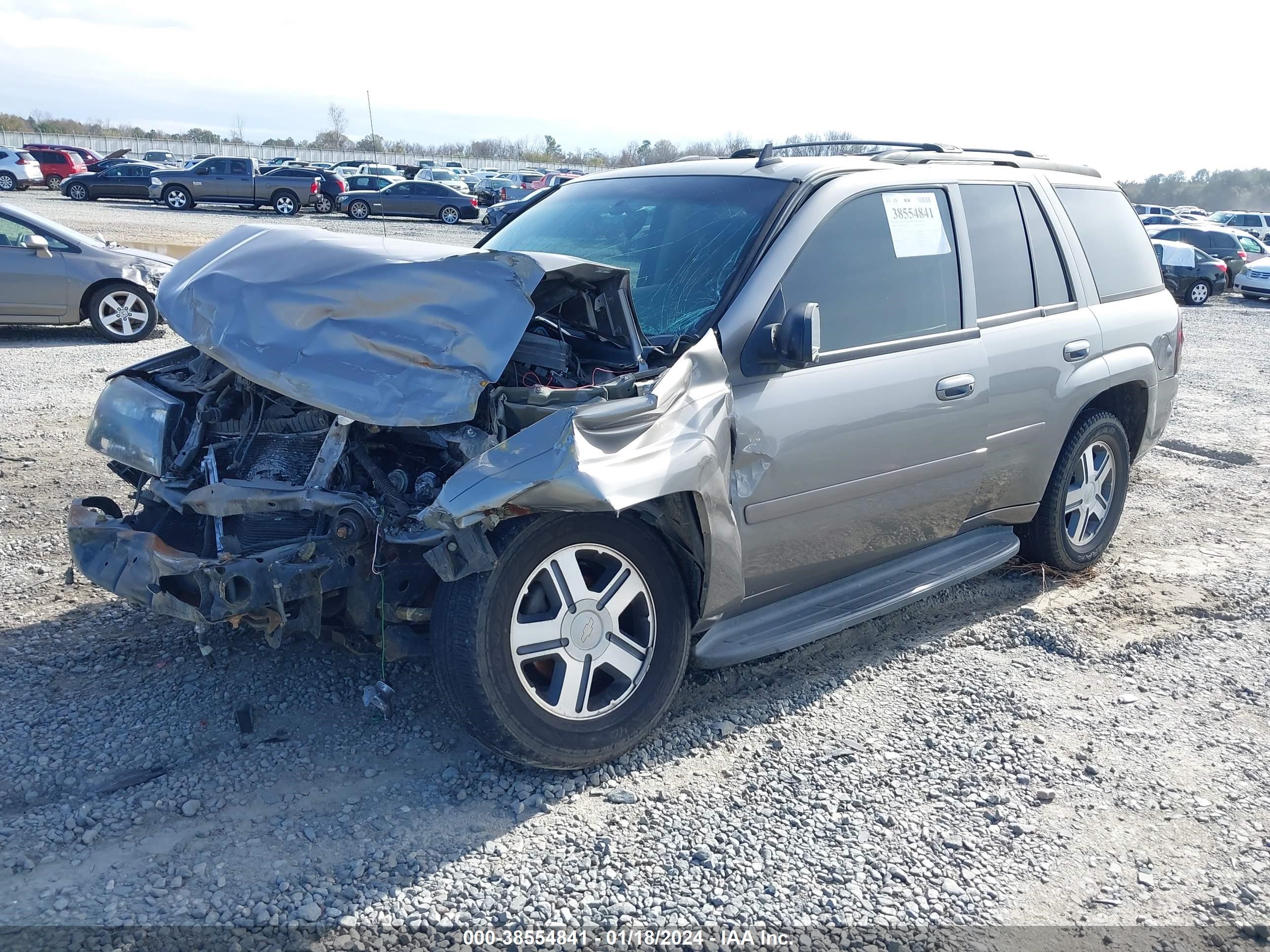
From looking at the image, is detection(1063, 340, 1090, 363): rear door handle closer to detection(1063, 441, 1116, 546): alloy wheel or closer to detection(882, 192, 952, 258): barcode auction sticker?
detection(1063, 441, 1116, 546): alloy wheel

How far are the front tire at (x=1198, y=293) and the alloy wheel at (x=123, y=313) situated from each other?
21.5m

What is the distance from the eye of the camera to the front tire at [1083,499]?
507 centimetres

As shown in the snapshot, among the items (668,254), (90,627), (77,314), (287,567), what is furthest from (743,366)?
(77,314)

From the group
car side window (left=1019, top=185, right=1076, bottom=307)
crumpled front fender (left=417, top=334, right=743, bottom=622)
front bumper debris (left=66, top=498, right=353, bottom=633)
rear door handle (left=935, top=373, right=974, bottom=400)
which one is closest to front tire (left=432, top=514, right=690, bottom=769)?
crumpled front fender (left=417, top=334, right=743, bottom=622)

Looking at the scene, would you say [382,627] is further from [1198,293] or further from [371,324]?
[1198,293]

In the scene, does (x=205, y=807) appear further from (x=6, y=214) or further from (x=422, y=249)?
(x=6, y=214)

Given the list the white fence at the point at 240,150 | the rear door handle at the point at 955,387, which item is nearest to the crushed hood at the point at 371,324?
the rear door handle at the point at 955,387

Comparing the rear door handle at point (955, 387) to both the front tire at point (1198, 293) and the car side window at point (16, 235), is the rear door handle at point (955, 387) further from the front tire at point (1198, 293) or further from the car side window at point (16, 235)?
the front tire at point (1198, 293)

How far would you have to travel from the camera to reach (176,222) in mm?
26641

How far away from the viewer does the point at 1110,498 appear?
5469mm

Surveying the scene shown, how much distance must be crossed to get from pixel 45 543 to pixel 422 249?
9.18ft

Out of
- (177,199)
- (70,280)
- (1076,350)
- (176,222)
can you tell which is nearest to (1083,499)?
(1076,350)

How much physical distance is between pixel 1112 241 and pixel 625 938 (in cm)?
453

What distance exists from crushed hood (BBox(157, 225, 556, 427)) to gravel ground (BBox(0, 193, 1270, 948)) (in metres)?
1.11
